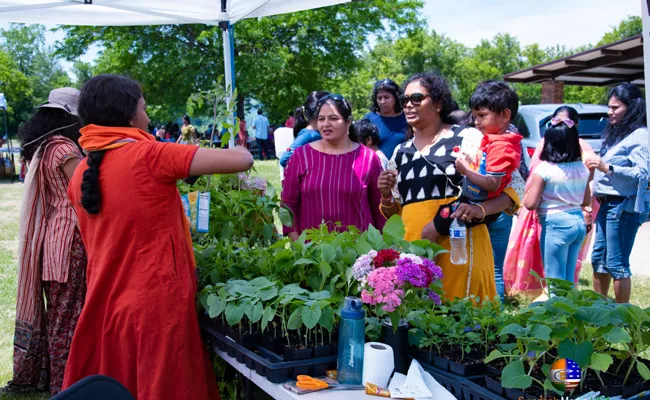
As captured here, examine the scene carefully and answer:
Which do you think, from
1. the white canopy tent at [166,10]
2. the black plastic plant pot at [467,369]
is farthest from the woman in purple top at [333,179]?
the black plastic plant pot at [467,369]

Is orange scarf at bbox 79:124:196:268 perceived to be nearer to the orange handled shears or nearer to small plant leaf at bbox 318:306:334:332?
small plant leaf at bbox 318:306:334:332

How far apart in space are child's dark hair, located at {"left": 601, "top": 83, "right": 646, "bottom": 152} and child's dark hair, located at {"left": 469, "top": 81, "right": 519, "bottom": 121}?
1512 mm

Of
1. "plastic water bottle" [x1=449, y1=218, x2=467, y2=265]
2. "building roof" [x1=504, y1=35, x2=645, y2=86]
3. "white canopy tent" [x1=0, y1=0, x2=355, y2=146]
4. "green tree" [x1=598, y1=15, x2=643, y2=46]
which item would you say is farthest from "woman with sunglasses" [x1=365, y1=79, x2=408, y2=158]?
"green tree" [x1=598, y1=15, x2=643, y2=46]

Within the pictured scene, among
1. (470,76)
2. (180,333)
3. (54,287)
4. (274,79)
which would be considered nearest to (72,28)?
(274,79)

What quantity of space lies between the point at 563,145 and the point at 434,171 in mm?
1563

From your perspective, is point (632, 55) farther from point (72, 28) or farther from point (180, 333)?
point (72, 28)

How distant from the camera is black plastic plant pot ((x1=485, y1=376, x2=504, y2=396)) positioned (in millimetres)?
1489

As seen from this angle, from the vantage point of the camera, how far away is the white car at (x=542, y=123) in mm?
8070

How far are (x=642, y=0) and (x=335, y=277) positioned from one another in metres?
1.23

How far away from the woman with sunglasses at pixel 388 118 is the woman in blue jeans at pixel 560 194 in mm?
999

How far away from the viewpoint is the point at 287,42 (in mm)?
21438

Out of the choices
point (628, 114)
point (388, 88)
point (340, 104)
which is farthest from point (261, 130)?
point (340, 104)

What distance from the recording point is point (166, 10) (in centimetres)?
466

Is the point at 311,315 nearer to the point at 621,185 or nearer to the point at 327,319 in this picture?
the point at 327,319
